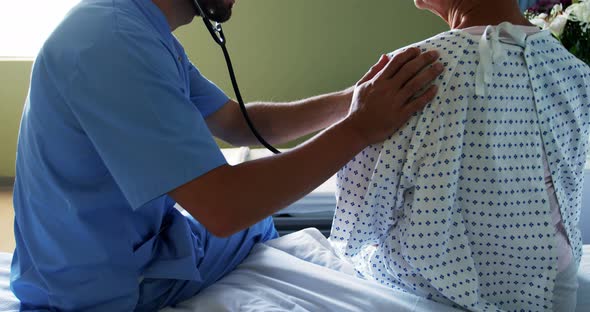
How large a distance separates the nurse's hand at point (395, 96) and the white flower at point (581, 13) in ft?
3.04

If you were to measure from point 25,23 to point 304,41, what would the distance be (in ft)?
5.53

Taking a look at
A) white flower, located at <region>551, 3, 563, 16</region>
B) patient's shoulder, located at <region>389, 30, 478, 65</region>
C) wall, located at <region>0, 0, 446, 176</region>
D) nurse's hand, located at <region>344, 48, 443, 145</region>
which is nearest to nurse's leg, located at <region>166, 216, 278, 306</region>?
nurse's hand, located at <region>344, 48, 443, 145</region>

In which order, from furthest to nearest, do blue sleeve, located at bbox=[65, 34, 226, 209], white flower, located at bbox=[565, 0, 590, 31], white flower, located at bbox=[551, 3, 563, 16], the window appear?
the window < white flower, located at bbox=[551, 3, 563, 16] < white flower, located at bbox=[565, 0, 590, 31] < blue sleeve, located at bbox=[65, 34, 226, 209]

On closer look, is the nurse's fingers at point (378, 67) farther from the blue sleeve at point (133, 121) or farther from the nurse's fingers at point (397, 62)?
the blue sleeve at point (133, 121)

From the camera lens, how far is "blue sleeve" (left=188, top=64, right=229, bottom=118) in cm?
140

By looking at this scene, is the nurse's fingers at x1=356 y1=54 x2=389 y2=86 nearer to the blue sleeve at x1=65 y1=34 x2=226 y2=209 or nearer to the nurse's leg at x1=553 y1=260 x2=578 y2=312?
the blue sleeve at x1=65 y1=34 x2=226 y2=209

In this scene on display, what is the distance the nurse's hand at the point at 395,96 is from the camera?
97cm

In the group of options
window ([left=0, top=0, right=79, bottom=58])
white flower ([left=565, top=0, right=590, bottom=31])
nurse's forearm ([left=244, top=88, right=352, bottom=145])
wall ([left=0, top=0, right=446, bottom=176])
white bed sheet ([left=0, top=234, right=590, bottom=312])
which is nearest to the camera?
white bed sheet ([left=0, top=234, right=590, bottom=312])

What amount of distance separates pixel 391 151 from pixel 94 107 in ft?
1.62

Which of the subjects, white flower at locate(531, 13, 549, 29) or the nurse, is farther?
white flower at locate(531, 13, 549, 29)

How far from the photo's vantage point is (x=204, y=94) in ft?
4.72

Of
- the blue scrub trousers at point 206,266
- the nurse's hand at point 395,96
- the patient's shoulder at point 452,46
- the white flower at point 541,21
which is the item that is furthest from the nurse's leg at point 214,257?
the white flower at point 541,21

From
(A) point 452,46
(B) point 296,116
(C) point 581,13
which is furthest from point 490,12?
(C) point 581,13

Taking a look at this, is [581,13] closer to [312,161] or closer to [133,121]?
[312,161]
